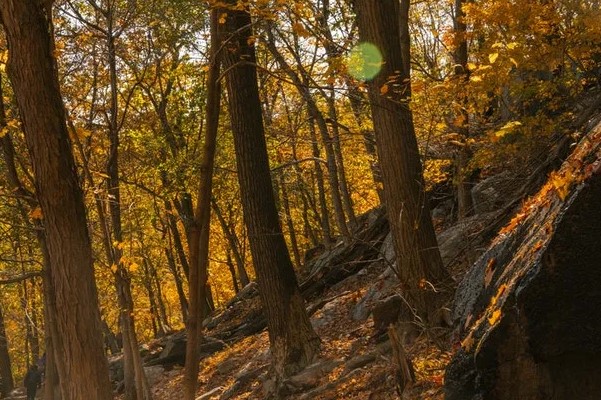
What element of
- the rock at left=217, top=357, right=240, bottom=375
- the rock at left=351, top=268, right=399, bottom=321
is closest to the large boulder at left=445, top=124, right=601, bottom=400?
the rock at left=351, top=268, right=399, bottom=321

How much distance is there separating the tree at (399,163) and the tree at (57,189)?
11.5 ft

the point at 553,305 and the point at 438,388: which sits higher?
the point at 553,305

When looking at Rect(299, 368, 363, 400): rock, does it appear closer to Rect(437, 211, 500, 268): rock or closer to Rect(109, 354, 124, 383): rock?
Rect(437, 211, 500, 268): rock

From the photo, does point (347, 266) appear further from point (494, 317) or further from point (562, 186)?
point (562, 186)

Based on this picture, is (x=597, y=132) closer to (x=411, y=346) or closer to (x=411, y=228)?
(x=411, y=228)

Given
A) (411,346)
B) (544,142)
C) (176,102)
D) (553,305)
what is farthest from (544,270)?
(176,102)

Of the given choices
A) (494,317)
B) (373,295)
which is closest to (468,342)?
(494,317)

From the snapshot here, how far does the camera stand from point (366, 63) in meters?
6.89

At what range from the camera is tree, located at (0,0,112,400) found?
4527mm

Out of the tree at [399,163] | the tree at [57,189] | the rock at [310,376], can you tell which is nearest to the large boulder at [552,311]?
the tree at [57,189]

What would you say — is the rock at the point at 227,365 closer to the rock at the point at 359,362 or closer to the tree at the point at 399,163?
the rock at the point at 359,362

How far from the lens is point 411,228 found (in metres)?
7.02

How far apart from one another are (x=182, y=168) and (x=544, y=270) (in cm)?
1261

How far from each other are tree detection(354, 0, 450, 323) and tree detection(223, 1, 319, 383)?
245 cm
